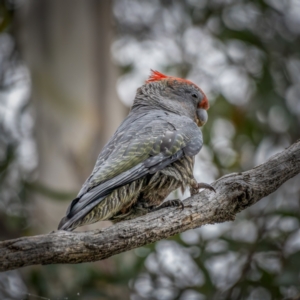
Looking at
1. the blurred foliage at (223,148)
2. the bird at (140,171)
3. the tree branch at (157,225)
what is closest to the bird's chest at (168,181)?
the bird at (140,171)

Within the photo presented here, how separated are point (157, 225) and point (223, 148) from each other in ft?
15.0

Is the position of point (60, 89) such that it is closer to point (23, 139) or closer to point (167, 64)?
point (23, 139)

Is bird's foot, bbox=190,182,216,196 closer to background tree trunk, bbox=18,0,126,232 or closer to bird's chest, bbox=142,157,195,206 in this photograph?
bird's chest, bbox=142,157,195,206

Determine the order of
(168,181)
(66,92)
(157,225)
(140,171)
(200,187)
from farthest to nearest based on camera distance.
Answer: (66,92) < (168,181) < (200,187) < (140,171) < (157,225)

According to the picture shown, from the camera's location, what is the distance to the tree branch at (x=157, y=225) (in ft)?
7.55

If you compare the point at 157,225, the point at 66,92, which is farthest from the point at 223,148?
the point at 157,225

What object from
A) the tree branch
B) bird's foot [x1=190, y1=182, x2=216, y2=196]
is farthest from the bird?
the tree branch

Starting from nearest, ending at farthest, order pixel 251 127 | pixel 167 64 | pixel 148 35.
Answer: pixel 251 127, pixel 167 64, pixel 148 35

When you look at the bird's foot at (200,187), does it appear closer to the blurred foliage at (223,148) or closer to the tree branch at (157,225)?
the tree branch at (157,225)

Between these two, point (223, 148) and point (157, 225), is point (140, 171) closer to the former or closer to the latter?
point (157, 225)

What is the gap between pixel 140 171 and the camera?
332 centimetres

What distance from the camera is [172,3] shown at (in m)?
8.23

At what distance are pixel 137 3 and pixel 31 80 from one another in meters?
2.55

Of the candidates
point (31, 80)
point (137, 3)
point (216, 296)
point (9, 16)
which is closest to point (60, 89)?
point (31, 80)
